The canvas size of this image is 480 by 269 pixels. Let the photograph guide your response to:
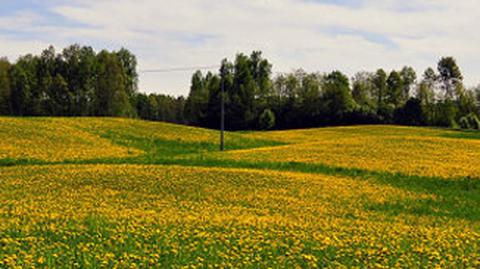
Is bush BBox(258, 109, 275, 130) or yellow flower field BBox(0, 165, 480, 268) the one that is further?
bush BBox(258, 109, 275, 130)

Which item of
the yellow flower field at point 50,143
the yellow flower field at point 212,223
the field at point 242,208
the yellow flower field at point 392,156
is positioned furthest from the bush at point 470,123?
the yellow flower field at point 212,223

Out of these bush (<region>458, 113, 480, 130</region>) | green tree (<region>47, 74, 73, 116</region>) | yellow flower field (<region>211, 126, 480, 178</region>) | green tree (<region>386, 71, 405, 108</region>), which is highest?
green tree (<region>386, 71, 405, 108</region>)

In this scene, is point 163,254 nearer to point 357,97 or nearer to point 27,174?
point 27,174

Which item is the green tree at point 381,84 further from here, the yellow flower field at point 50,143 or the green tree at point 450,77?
the yellow flower field at point 50,143

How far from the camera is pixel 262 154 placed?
3981cm

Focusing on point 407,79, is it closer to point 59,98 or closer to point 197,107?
point 197,107

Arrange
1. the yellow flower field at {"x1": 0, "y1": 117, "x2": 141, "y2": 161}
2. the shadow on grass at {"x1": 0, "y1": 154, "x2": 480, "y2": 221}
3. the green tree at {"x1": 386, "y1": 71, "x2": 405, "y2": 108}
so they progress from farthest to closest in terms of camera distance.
A: the green tree at {"x1": 386, "y1": 71, "x2": 405, "y2": 108}, the yellow flower field at {"x1": 0, "y1": 117, "x2": 141, "y2": 161}, the shadow on grass at {"x1": 0, "y1": 154, "x2": 480, "y2": 221}

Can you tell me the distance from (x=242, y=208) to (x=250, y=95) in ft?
325

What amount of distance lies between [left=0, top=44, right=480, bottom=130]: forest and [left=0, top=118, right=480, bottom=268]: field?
231 feet

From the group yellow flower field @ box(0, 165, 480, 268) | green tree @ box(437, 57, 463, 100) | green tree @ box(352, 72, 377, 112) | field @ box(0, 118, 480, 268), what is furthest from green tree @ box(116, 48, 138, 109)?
yellow flower field @ box(0, 165, 480, 268)

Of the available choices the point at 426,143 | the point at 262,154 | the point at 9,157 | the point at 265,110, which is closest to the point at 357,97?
the point at 265,110

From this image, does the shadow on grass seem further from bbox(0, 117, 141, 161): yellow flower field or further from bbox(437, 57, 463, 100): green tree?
bbox(437, 57, 463, 100): green tree

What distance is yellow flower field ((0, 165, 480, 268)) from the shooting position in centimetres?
1240

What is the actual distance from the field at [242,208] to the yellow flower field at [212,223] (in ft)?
0.17
